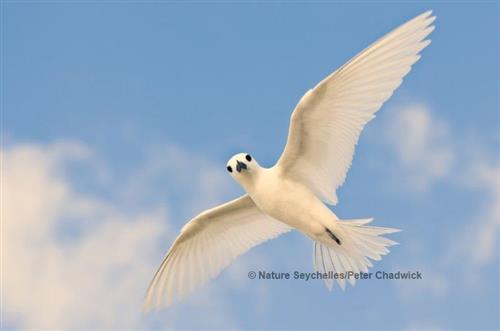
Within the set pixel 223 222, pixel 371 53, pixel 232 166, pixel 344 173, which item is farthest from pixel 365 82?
pixel 223 222

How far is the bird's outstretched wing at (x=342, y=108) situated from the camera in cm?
1204

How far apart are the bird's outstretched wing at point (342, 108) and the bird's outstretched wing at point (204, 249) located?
5.85 feet

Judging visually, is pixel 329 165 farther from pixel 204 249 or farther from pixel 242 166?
pixel 204 249

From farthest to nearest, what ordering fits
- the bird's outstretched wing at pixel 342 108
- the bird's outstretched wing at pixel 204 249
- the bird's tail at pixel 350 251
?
1. the bird's outstretched wing at pixel 204 249
2. the bird's tail at pixel 350 251
3. the bird's outstretched wing at pixel 342 108

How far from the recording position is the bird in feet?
40.0

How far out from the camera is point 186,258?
15039 millimetres

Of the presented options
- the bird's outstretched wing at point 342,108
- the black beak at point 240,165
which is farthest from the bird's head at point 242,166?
the bird's outstretched wing at point 342,108

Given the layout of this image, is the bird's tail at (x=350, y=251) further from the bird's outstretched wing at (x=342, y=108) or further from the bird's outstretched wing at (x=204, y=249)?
the bird's outstretched wing at (x=204, y=249)

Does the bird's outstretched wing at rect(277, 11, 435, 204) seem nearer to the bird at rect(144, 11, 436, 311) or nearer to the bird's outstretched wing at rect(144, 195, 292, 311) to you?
the bird at rect(144, 11, 436, 311)

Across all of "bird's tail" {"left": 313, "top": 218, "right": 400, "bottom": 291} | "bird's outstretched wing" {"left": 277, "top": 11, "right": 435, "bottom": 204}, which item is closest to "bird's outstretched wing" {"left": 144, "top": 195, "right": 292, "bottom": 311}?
"bird's tail" {"left": 313, "top": 218, "right": 400, "bottom": 291}

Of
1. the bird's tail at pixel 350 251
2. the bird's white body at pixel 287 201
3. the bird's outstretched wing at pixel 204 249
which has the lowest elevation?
the bird's tail at pixel 350 251

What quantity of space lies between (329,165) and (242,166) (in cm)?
132

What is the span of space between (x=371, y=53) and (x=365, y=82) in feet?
1.41

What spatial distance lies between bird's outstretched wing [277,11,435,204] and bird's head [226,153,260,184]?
1.38 ft
